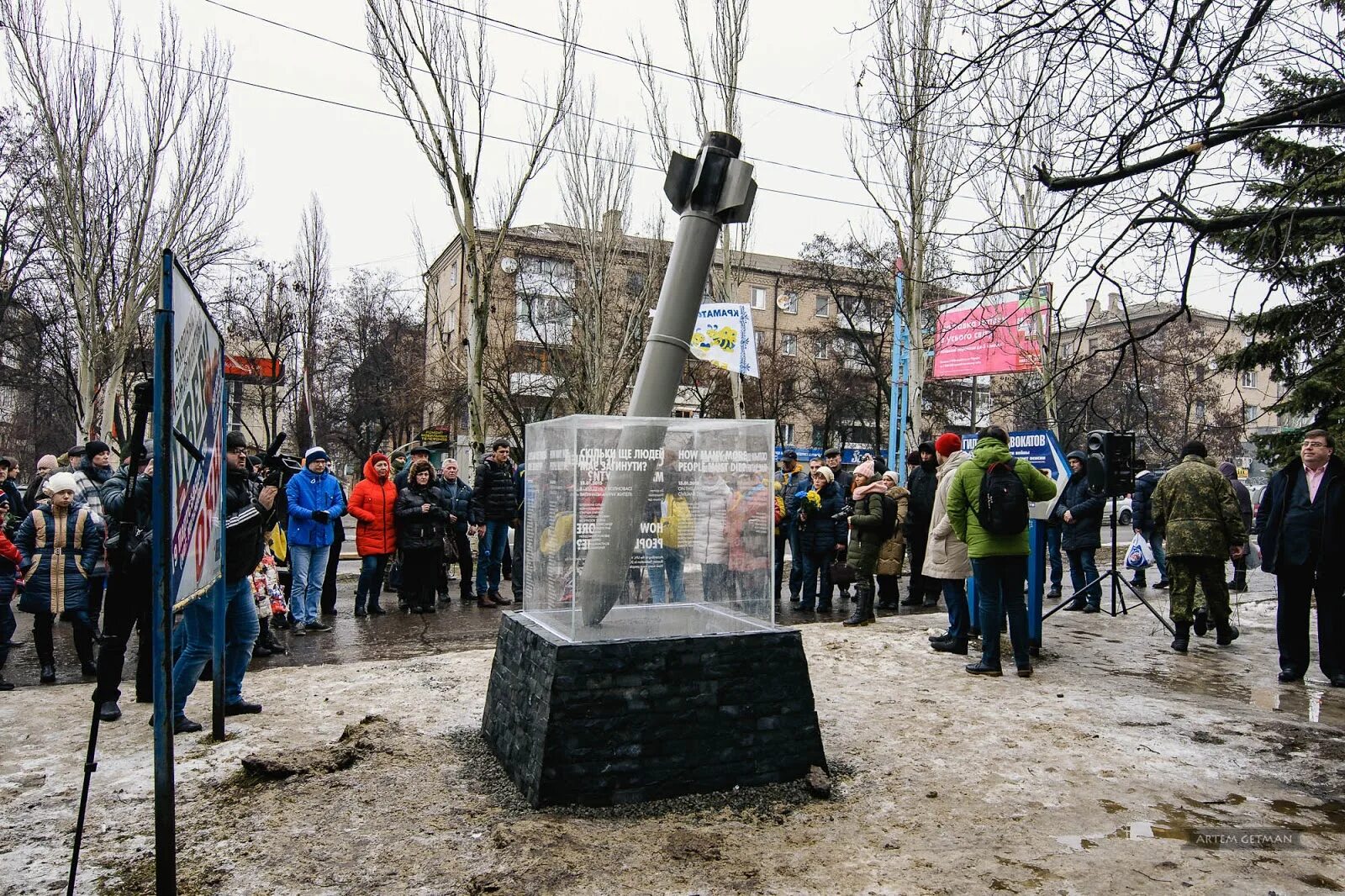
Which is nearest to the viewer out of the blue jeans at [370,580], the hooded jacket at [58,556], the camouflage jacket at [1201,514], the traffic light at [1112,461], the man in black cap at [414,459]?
the hooded jacket at [58,556]

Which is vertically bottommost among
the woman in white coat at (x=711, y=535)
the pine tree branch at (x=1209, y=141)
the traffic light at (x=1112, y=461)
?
the woman in white coat at (x=711, y=535)

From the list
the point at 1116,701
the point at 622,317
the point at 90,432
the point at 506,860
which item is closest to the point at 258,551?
the point at 506,860

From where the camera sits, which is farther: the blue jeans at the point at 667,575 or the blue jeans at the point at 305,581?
the blue jeans at the point at 305,581

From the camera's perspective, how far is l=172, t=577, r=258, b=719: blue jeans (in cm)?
513

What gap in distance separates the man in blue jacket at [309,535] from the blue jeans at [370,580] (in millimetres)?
677

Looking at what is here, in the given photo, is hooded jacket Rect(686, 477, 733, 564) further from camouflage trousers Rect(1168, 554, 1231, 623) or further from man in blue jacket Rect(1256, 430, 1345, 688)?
camouflage trousers Rect(1168, 554, 1231, 623)

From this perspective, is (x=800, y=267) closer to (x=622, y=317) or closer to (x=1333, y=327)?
(x=622, y=317)

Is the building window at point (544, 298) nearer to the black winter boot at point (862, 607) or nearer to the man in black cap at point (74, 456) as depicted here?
the man in black cap at point (74, 456)

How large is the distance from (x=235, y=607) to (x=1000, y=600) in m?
5.57

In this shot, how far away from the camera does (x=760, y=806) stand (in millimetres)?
3947

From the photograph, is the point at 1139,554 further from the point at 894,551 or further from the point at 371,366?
the point at 371,366

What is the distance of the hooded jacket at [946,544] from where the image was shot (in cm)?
770

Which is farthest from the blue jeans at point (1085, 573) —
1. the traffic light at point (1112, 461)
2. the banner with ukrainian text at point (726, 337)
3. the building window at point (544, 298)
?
the building window at point (544, 298)

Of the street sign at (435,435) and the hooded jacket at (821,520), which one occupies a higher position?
the street sign at (435,435)
